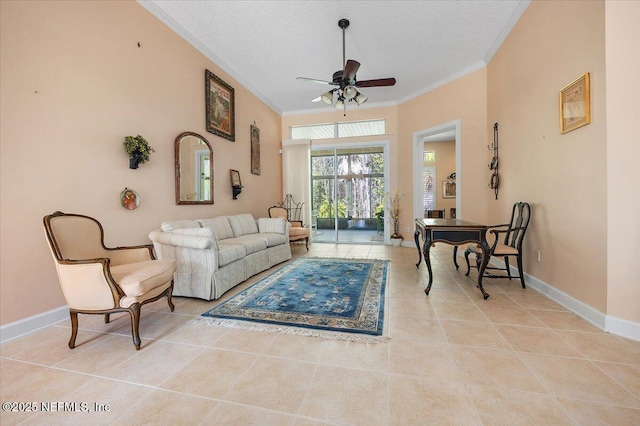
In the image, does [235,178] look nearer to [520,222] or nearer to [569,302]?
[520,222]

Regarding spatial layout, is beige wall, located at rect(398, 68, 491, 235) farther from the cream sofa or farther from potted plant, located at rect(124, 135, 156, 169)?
potted plant, located at rect(124, 135, 156, 169)

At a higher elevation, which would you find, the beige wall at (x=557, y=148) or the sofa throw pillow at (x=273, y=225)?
the beige wall at (x=557, y=148)

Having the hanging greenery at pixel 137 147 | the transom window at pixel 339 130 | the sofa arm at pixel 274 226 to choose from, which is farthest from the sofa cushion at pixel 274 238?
the transom window at pixel 339 130

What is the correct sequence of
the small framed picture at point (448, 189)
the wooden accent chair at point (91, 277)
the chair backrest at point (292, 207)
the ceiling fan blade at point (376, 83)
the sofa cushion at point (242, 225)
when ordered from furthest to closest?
the small framed picture at point (448, 189) < the chair backrest at point (292, 207) < the sofa cushion at point (242, 225) < the ceiling fan blade at point (376, 83) < the wooden accent chair at point (91, 277)

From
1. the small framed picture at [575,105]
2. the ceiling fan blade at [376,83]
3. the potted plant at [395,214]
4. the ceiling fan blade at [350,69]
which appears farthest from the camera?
the potted plant at [395,214]

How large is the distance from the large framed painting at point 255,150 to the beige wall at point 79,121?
1740 mm

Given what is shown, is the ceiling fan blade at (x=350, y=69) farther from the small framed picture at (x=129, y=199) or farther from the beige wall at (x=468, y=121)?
the small framed picture at (x=129, y=199)

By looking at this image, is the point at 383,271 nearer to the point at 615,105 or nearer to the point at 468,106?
the point at 615,105

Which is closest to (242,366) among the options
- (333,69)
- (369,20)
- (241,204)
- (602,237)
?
(602,237)

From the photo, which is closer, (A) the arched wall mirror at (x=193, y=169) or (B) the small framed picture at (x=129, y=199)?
(B) the small framed picture at (x=129, y=199)

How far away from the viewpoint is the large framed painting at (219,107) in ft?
13.4

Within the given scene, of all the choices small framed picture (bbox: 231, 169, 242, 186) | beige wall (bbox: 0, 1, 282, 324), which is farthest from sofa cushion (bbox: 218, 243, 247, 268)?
small framed picture (bbox: 231, 169, 242, 186)

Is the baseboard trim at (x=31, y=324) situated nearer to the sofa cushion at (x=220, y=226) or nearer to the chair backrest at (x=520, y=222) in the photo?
the sofa cushion at (x=220, y=226)

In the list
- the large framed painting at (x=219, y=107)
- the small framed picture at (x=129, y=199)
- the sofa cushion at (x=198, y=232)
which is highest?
the large framed painting at (x=219, y=107)
